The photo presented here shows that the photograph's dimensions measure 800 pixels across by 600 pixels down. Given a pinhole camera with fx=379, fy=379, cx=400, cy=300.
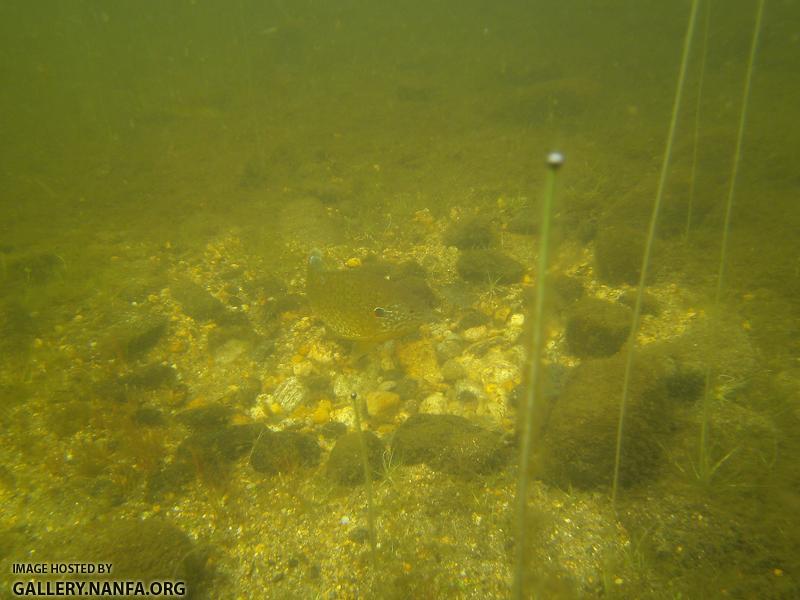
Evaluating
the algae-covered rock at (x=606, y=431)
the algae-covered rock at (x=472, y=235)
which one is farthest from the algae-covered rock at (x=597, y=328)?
the algae-covered rock at (x=472, y=235)

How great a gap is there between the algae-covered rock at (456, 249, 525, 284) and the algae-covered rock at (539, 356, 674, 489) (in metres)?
2.57

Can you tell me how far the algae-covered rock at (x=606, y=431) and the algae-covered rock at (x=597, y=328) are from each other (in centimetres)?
81

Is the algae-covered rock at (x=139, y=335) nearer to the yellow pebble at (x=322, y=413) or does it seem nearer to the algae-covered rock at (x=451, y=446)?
the yellow pebble at (x=322, y=413)

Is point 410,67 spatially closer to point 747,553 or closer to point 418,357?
point 418,357

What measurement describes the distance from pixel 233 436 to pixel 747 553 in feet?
13.6

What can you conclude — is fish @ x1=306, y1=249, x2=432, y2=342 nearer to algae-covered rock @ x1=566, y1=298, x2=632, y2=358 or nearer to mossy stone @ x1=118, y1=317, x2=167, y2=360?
algae-covered rock @ x1=566, y1=298, x2=632, y2=358

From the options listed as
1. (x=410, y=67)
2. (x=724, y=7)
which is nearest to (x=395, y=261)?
(x=410, y=67)

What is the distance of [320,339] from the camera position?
5316 millimetres

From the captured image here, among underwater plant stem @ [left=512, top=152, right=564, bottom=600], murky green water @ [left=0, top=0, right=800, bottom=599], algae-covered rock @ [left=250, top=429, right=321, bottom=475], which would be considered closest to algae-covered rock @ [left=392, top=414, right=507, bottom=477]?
murky green water @ [left=0, top=0, right=800, bottom=599]

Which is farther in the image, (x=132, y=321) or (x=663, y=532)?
(x=132, y=321)

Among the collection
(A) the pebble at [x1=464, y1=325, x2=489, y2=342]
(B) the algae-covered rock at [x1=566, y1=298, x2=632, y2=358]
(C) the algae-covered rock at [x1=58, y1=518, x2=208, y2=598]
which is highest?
(B) the algae-covered rock at [x1=566, y1=298, x2=632, y2=358]

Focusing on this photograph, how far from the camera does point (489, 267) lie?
5848 mm

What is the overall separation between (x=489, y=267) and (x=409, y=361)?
2024mm

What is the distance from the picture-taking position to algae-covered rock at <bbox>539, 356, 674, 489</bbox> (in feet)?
9.80
